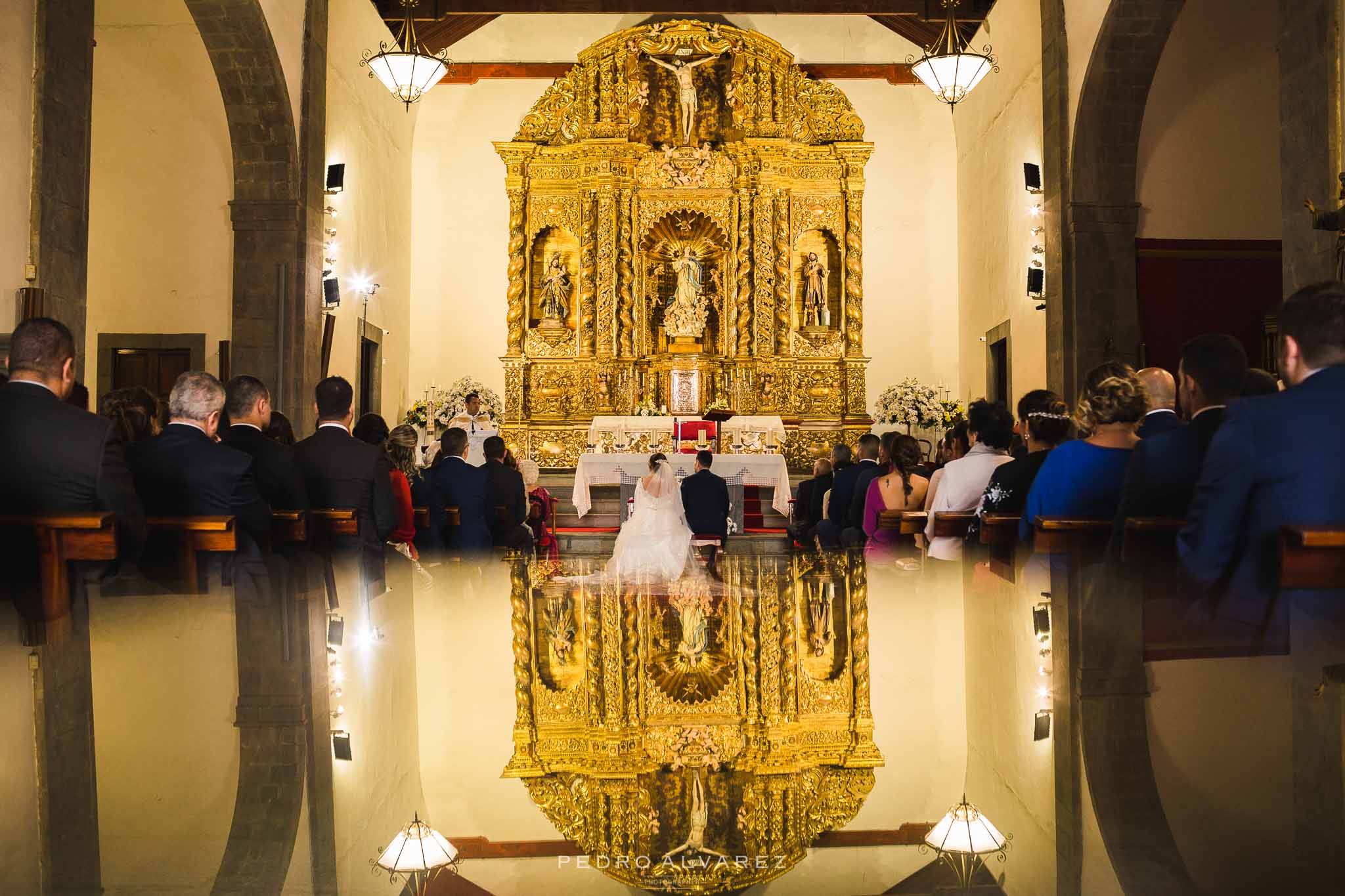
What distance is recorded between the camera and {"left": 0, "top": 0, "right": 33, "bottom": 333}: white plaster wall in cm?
689

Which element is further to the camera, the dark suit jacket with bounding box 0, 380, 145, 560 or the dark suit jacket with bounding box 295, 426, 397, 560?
the dark suit jacket with bounding box 295, 426, 397, 560

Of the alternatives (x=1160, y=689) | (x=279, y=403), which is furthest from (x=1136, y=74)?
(x=1160, y=689)

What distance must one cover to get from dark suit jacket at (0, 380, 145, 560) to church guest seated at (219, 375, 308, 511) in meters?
1.52

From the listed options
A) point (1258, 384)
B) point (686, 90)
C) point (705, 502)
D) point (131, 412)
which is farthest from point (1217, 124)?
point (131, 412)

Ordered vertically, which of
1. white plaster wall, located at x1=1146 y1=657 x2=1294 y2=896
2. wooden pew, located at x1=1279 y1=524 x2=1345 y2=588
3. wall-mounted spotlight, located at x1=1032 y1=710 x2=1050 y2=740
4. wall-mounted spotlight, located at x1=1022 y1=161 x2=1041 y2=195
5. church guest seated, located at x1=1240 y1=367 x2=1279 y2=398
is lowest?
wall-mounted spotlight, located at x1=1032 y1=710 x2=1050 y2=740

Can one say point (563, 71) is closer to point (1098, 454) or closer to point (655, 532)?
point (655, 532)

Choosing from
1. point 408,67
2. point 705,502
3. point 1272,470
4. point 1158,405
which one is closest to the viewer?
point 1272,470

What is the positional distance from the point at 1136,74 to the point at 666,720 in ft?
34.3

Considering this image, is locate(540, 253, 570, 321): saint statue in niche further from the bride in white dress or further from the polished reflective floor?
the polished reflective floor

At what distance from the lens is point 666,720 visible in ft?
6.91

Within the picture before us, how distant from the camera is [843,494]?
9281 mm

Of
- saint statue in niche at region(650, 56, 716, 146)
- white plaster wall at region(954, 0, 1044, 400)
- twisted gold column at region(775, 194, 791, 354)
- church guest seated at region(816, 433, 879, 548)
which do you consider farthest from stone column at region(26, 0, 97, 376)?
twisted gold column at region(775, 194, 791, 354)

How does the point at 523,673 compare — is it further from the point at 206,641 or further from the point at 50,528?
the point at 50,528

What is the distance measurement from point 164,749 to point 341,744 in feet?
0.89
